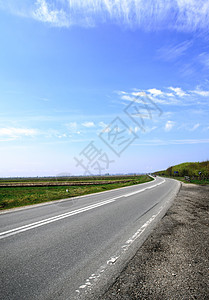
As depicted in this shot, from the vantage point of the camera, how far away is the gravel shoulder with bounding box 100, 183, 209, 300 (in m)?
2.49

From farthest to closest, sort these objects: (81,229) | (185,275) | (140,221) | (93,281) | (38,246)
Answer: (140,221) < (81,229) < (38,246) < (185,275) < (93,281)

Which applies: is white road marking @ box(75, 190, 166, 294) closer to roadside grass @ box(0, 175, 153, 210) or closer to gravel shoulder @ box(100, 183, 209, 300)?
gravel shoulder @ box(100, 183, 209, 300)

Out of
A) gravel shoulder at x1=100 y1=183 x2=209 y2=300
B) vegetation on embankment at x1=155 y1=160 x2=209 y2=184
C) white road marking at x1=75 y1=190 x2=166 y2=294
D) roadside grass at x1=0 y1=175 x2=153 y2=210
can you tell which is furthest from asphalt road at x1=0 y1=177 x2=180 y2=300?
vegetation on embankment at x1=155 y1=160 x2=209 y2=184

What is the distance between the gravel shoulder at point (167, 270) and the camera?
249 cm

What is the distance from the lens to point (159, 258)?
358 centimetres

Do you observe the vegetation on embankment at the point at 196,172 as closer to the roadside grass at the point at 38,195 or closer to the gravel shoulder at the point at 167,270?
the roadside grass at the point at 38,195

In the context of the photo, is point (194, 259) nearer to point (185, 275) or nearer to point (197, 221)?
point (185, 275)

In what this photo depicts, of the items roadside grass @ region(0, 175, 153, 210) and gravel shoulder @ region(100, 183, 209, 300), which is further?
roadside grass @ region(0, 175, 153, 210)

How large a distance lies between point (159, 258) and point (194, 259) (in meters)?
0.71

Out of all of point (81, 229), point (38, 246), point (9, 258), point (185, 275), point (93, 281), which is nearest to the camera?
point (93, 281)

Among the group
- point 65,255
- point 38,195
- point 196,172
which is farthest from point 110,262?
point 196,172

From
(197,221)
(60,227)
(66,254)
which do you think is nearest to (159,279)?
(66,254)

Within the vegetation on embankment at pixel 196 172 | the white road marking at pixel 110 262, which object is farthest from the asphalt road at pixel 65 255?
the vegetation on embankment at pixel 196 172

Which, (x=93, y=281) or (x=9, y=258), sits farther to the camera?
(x=9, y=258)
